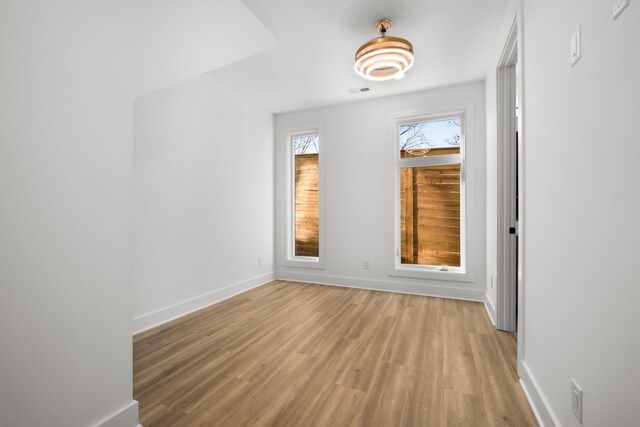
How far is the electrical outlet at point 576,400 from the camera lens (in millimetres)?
1085

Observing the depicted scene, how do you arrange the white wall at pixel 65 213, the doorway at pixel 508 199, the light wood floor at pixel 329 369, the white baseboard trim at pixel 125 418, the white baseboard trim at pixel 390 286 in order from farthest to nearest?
the white baseboard trim at pixel 390 286, the doorway at pixel 508 199, the light wood floor at pixel 329 369, the white baseboard trim at pixel 125 418, the white wall at pixel 65 213

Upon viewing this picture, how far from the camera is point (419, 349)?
2246 millimetres

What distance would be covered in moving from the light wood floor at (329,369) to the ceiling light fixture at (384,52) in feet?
7.69

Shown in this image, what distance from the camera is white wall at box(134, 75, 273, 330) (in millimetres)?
2684

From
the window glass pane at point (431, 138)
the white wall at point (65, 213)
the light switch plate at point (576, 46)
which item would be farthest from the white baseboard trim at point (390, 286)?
the white wall at point (65, 213)

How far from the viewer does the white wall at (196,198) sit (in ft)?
8.80

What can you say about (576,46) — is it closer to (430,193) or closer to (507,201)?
(507,201)

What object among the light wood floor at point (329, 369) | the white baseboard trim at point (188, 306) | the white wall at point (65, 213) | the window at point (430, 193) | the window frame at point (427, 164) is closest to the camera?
the white wall at point (65, 213)

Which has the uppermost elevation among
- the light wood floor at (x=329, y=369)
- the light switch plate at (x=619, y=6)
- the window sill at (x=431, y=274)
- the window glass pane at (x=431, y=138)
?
the window glass pane at (x=431, y=138)

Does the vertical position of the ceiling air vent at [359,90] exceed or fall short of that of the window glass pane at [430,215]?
it exceeds it

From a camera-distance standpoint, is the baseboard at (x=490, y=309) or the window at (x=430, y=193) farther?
the window at (x=430, y=193)

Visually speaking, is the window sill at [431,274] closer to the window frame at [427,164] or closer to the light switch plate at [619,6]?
the window frame at [427,164]

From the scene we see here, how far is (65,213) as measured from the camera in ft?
3.85

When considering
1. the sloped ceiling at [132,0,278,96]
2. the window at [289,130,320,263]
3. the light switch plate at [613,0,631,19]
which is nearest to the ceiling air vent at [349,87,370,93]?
the window at [289,130,320,263]
